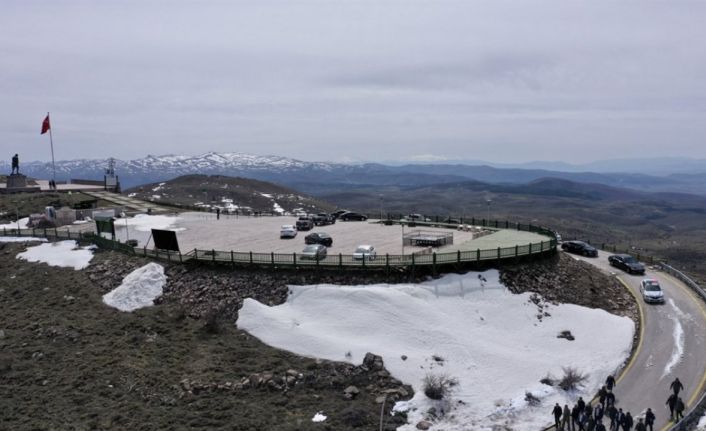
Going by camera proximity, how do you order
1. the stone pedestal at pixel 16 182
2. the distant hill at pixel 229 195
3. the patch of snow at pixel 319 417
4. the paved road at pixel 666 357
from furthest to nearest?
the distant hill at pixel 229 195 → the stone pedestal at pixel 16 182 → the paved road at pixel 666 357 → the patch of snow at pixel 319 417

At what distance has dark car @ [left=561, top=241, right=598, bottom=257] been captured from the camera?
4962 cm

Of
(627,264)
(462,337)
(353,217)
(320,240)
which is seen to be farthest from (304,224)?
(627,264)

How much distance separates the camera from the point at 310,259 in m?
33.7

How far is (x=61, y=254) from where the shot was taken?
43.0 m

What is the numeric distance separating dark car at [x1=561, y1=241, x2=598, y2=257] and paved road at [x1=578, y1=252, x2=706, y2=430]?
37.2 ft

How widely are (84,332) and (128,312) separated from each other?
2745mm

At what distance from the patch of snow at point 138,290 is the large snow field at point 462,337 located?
7.32 m

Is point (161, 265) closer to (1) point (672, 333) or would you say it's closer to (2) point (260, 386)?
(2) point (260, 386)

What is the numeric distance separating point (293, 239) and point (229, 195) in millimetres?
112181

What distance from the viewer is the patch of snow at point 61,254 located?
40744mm

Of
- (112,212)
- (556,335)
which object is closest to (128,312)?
(556,335)

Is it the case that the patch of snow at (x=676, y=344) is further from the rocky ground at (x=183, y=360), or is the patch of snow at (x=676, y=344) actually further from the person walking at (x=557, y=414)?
the person walking at (x=557, y=414)

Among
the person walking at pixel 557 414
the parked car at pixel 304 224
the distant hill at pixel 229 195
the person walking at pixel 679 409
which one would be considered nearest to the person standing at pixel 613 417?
the person walking at pixel 557 414

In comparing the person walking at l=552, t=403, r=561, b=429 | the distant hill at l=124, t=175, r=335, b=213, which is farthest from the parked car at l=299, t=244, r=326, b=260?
the distant hill at l=124, t=175, r=335, b=213
